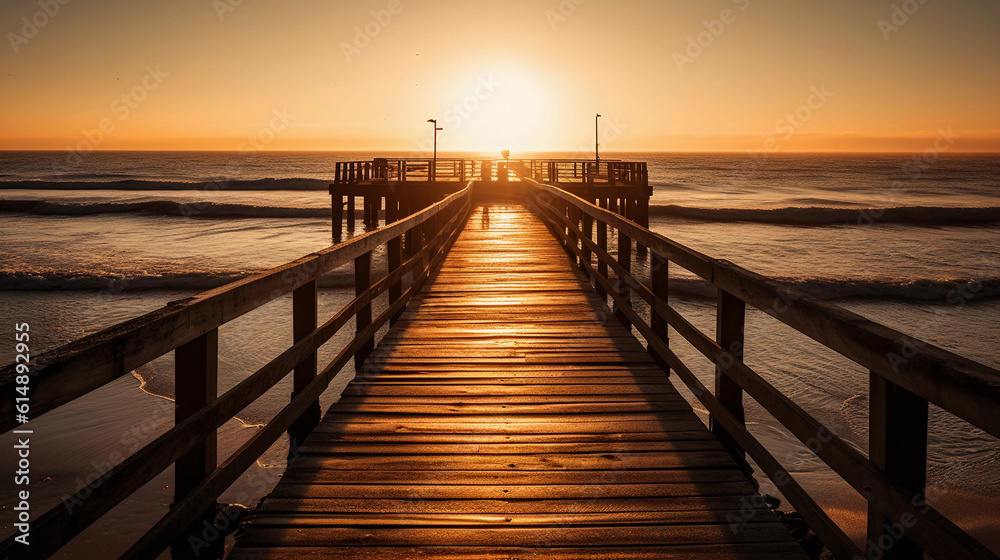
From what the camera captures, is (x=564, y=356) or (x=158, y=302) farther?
(x=158, y=302)

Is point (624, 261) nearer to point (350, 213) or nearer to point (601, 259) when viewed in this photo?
point (601, 259)

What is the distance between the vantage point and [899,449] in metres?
1.57

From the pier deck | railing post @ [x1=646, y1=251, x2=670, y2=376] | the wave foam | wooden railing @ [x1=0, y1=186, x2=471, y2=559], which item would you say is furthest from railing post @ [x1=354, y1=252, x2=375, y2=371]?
the wave foam

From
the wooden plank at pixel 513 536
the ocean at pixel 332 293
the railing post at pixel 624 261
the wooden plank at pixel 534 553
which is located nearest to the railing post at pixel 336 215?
the ocean at pixel 332 293

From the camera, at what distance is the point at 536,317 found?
593 centimetres

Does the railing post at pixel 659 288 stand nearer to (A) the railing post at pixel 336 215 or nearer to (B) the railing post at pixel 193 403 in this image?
(B) the railing post at pixel 193 403

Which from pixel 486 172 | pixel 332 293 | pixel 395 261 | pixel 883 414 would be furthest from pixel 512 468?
pixel 486 172

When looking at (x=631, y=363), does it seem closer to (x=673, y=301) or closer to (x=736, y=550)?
(x=736, y=550)

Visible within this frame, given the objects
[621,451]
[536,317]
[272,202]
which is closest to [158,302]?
[536,317]

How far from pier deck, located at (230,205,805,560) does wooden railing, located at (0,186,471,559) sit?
0.28m

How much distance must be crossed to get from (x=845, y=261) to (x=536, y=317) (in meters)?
20.5

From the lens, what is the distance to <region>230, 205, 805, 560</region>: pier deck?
87.0 inches

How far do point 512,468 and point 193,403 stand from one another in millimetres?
1405

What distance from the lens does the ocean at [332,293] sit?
19.8 feet
